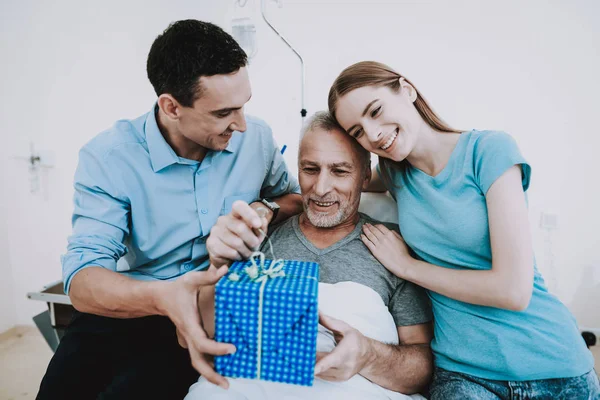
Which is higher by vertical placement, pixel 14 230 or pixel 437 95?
pixel 437 95

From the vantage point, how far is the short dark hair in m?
1.13

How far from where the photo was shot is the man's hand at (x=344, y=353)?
83cm

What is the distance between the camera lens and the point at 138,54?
8.12ft

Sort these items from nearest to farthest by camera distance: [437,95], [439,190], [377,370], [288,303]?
[288,303] < [377,370] < [439,190] < [437,95]

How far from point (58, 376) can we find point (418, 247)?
1182 millimetres

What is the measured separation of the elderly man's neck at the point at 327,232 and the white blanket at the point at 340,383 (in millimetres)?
209

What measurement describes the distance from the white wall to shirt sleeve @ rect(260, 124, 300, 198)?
3.02 feet

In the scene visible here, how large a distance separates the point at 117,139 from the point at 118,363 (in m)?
0.74

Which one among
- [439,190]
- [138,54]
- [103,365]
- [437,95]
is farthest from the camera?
[138,54]

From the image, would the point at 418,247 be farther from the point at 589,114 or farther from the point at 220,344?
the point at 589,114

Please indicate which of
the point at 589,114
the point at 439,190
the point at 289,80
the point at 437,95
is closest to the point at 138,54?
the point at 289,80

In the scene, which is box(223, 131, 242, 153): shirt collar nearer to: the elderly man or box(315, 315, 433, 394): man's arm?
the elderly man

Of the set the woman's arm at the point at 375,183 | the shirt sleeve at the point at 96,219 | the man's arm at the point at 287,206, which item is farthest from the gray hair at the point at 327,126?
the shirt sleeve at the point at 96,219

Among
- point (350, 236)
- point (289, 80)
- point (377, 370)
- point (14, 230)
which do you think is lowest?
point (14, 230)
